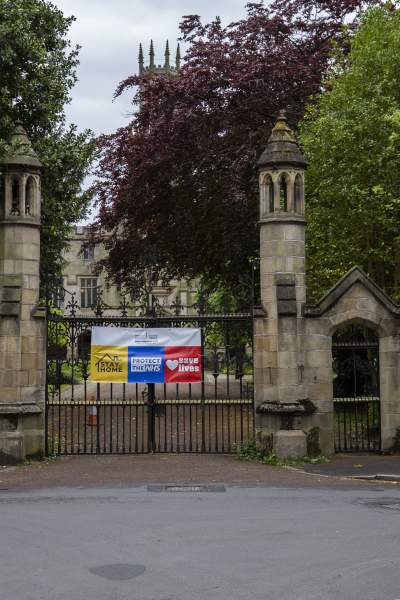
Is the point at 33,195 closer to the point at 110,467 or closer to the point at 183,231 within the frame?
the point at 110,467

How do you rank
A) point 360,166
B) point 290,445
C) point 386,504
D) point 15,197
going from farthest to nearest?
point 360,166 < point 15,197 < point 290,445 < point 386,504

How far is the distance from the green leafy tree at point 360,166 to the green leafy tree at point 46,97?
552cm

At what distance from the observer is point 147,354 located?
14219 mm

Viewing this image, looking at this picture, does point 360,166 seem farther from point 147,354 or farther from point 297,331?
point 147,354

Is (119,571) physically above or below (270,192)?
below

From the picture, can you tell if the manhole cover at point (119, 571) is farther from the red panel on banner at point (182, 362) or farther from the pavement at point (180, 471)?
the red panel on banner at point (182, 362)

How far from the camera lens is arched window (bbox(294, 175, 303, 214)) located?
14.0 metres

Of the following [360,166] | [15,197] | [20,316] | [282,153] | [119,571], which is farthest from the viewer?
[360,166]

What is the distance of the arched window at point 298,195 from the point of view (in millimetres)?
13977

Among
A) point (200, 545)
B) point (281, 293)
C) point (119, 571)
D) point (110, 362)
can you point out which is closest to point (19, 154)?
point (110, 362)

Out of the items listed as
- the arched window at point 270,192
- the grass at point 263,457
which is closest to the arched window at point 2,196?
the arched window at point 270,192

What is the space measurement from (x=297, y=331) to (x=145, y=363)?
286cm

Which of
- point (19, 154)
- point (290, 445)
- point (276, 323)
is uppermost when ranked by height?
point (19, 154)

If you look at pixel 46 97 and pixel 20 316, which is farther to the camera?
pixel 46 97
